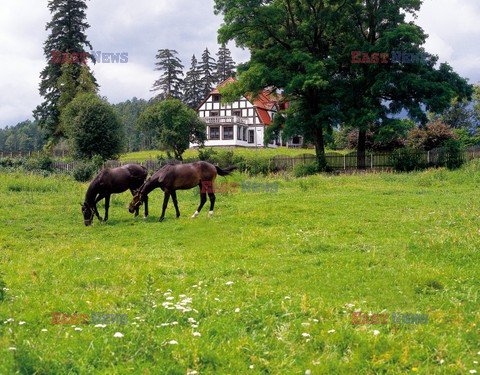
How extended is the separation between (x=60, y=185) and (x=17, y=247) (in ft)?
42.6

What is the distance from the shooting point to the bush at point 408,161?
3069cm

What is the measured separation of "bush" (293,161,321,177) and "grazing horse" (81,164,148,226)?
57.1ft

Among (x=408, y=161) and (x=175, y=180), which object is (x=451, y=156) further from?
(x=175, y=180)

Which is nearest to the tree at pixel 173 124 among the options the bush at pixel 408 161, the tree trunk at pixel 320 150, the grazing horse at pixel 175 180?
the tree trunk at pixel 320 150

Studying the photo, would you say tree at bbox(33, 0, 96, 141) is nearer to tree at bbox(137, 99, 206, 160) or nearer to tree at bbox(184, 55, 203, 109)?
tree at bbox(137, 99, 206, 160)

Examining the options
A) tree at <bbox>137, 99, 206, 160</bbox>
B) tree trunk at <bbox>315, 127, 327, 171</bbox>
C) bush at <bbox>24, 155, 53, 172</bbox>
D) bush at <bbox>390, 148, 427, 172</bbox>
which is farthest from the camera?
tree at <bbox>137, 99, 206, 160</bbox>

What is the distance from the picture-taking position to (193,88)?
80.6m

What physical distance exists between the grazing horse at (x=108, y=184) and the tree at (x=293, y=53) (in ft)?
60.0

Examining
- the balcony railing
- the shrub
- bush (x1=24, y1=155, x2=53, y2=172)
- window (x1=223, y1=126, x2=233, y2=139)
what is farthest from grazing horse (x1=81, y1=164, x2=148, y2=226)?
window (x1=223, y1=126, x2=233, y2=139)

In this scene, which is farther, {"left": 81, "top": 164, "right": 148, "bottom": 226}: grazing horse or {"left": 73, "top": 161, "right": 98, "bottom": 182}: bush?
{"left": 73, "top": 161, "right": 98, "bottom": 182}: bush

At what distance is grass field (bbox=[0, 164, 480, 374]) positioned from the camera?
468 centimetres

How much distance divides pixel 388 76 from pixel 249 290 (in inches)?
1114

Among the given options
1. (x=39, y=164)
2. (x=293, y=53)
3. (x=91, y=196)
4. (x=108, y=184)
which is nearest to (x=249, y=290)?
(x=91, y=196)

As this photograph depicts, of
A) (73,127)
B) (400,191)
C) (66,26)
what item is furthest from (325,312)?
(66,26)
